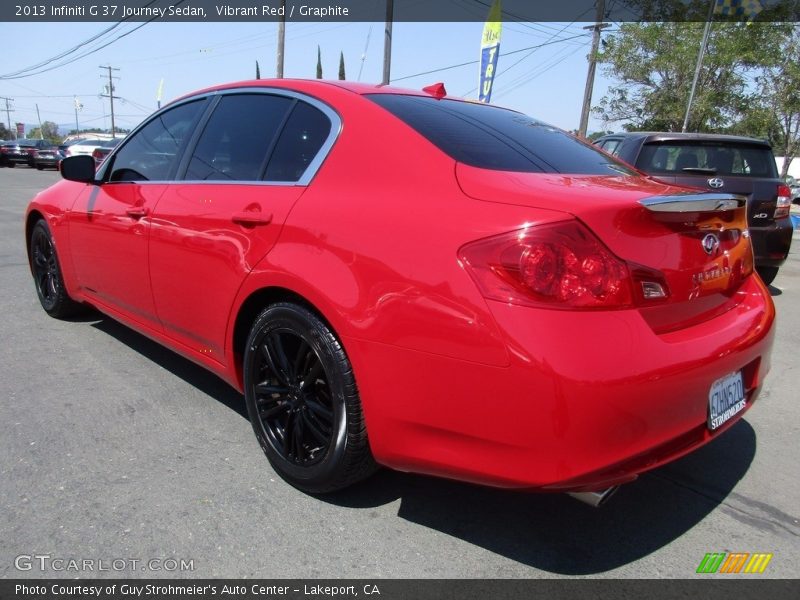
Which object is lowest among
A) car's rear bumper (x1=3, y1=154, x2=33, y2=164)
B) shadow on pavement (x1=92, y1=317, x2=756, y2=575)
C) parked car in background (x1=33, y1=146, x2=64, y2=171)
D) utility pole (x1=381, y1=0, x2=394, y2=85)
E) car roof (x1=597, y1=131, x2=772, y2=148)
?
car's rear bumper (x1=3, y1=154, x2=33, y2=164)

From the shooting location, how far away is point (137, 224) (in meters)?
3.17

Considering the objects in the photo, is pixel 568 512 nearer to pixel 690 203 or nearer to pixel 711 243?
pixel 711 243

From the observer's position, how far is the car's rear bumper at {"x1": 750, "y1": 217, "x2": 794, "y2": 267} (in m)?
5.79

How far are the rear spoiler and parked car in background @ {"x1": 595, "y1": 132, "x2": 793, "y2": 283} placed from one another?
4.01 meters

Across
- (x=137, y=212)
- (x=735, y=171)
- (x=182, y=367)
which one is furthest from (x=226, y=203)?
(x=735, y=171)

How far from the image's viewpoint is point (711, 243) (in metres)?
2.08

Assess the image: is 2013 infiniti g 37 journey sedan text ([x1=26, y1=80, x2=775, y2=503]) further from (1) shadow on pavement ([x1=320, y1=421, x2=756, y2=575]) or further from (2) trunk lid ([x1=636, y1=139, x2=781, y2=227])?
(2) trunk lid ([x1=636, y1=139, x2=781, y2=227])

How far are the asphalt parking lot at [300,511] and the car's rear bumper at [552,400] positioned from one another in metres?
0.42

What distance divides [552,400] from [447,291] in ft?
1.40

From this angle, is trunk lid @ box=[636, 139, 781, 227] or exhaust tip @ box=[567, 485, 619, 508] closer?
exhaust tip @ box=[567, 485, 619, 508]

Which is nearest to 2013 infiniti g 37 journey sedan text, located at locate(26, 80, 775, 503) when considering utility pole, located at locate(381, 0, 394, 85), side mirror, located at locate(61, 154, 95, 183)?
side mirror, located at locate(61, 154, 95, 183)

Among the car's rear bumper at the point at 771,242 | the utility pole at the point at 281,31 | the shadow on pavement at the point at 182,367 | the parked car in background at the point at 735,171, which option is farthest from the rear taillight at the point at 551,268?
the utility pole at the point at 281,31

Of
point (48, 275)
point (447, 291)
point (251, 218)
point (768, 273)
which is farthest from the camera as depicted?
point (768, 273)

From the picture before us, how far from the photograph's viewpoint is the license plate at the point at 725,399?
1.97m
